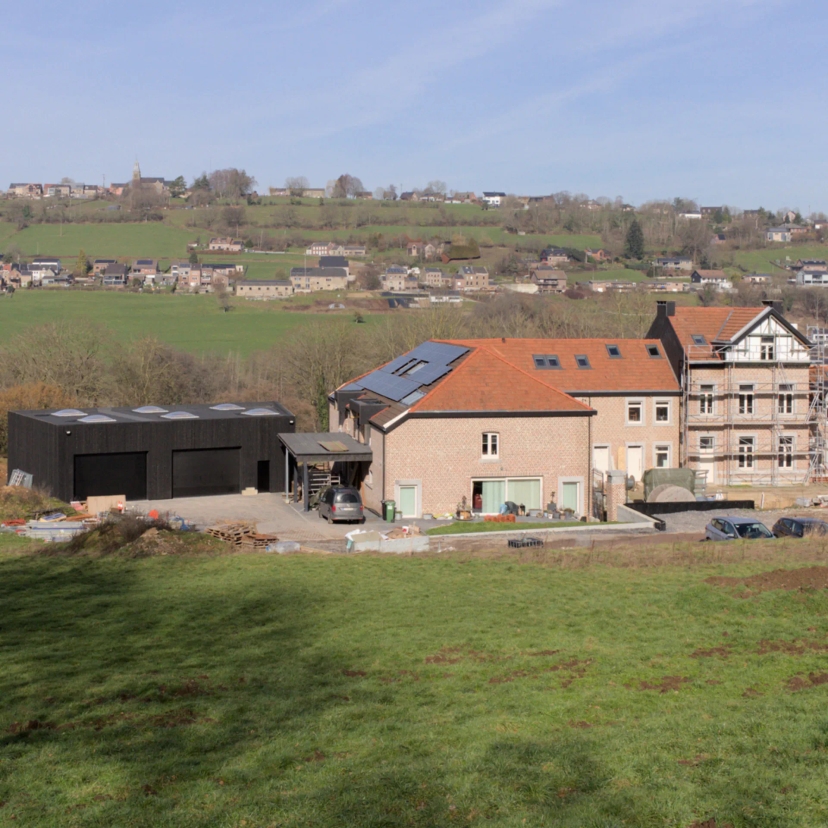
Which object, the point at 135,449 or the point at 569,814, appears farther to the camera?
the point at 135,449

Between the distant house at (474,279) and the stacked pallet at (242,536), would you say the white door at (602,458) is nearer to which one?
the stacked pallet at (242,536)

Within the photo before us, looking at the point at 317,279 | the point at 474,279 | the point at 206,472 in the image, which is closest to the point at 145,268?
the point at 317,279

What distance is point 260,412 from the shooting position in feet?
133

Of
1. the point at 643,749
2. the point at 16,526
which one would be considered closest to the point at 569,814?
the point at 643,749

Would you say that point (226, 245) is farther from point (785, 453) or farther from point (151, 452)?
point (785, 453)

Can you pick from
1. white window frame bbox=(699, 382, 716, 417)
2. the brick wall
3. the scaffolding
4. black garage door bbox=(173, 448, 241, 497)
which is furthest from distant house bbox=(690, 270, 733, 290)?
black garage door bbox=(173, 448, 241, 497)

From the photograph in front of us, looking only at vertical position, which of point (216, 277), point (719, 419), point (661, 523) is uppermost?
point (216, 277)

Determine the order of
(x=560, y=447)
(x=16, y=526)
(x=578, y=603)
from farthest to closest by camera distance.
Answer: (x=560, y=447) → (x=16, y=526) → (x=578, y=603)

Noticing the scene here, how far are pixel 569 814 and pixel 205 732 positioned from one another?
4716 mm

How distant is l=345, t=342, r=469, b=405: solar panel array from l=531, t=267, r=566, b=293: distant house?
262 ft

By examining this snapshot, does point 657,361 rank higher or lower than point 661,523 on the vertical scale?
higher

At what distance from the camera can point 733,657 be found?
47.7ft

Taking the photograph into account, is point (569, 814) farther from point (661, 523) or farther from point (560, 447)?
point (560, 447)

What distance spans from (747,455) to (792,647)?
29343 mm
